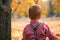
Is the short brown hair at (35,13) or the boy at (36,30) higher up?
the short brown hair at (35,13)

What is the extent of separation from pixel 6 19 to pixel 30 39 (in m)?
1.03

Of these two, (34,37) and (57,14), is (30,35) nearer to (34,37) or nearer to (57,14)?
(34,37)

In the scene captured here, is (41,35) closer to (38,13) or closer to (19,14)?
(38,13)

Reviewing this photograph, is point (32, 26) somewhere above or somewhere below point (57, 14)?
above

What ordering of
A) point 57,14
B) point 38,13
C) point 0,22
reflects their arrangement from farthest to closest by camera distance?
point 57,14 < point 0,22 < point 38,13

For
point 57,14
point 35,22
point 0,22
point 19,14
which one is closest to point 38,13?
point 35,22

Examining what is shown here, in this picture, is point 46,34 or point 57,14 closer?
point 46,34

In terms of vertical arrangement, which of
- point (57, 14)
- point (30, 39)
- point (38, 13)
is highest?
point (38, 13)

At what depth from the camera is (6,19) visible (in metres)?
5.50

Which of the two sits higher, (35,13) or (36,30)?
(35,13)

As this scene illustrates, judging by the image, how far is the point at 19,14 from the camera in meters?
56.2

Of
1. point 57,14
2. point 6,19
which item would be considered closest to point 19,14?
point 57,14

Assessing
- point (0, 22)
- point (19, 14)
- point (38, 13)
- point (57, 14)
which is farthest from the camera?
point (57, 14)

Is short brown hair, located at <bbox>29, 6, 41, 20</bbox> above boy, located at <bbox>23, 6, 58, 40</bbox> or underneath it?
above
